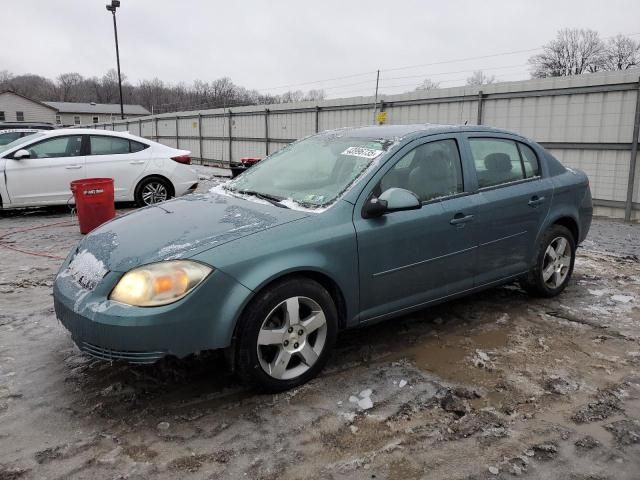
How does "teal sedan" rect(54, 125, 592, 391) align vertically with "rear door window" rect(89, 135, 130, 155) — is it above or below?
below

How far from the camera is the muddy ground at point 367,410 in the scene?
2514 mm

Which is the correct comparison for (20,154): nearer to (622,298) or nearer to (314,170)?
(314,170)

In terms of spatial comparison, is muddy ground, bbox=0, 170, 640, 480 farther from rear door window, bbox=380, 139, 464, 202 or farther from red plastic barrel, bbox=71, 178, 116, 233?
red plastic barrel, bbox=71, 178, 116, 233

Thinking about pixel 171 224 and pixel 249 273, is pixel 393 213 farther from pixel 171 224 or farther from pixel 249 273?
pixel 171 224

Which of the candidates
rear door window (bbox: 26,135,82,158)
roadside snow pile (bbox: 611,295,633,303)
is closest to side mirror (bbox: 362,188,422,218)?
roadside snow pile (bbox: 611,295,633,303)

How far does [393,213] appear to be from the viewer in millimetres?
3553

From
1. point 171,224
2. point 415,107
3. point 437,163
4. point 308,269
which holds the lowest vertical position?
point 308,269

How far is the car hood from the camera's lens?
2.96 meters

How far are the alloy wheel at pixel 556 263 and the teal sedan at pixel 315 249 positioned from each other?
0.06ft

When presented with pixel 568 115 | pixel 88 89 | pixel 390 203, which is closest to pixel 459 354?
pixel 390 203

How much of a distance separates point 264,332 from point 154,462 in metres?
0.86

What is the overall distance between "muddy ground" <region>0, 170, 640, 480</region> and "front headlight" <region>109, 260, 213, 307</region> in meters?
0.45

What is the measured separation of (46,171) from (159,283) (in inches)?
288

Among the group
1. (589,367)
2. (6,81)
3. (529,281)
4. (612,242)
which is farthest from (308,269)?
(6,81)
